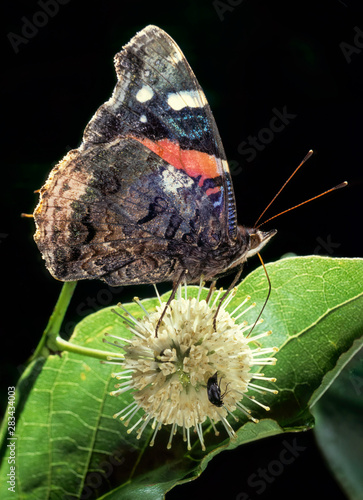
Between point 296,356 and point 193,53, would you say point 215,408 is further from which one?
point 193,53

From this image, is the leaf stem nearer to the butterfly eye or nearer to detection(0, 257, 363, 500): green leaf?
detection(0, 257, 363, 500): green leaf

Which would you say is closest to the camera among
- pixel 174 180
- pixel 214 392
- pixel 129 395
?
pixel 214 392

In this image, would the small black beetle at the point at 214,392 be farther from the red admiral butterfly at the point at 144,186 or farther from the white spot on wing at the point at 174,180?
the white spot on wing at the point at 174,180

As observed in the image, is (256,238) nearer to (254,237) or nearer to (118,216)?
A: (254,237)

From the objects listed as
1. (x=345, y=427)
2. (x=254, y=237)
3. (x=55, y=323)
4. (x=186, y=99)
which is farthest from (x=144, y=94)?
(x=345, y=427)

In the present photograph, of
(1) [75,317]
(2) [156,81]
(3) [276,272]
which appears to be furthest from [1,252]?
(3) [276,272]
